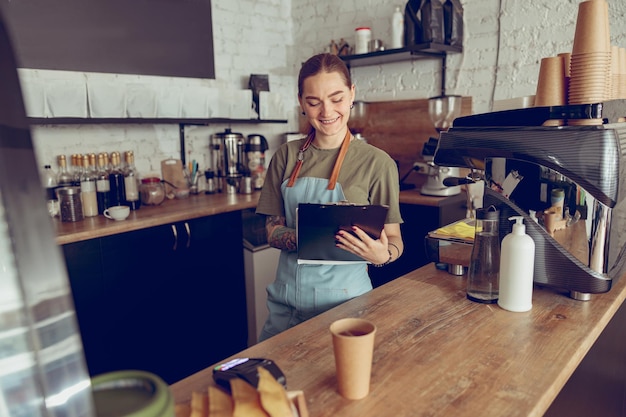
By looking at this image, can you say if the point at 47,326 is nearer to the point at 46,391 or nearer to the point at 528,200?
the point at 46,391

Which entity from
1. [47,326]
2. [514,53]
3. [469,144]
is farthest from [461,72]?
[47,326]

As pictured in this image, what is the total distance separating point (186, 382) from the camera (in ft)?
3.27

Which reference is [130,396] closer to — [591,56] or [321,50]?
[591,56]

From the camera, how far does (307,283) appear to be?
5.31ft

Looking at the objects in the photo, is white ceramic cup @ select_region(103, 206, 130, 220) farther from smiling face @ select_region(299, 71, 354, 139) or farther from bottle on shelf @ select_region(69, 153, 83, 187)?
smiling face @ select_region(299, 71, 354, 139)

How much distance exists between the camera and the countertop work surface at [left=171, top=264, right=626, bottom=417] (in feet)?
2.97

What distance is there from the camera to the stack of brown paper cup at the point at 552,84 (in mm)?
1381

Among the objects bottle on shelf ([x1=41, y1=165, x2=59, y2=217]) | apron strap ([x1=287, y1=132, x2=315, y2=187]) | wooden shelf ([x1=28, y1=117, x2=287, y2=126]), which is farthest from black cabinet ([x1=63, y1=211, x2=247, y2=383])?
apron strap ([x1=287, y1=132, x2=315, y2=187])

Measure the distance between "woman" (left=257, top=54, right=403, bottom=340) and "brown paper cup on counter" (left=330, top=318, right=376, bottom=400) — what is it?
0.61 m

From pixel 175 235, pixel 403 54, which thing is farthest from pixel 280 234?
pixel 403 54

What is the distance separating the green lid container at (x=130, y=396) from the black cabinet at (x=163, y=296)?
78.3 inches

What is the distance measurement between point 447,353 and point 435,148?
2135 millimetres

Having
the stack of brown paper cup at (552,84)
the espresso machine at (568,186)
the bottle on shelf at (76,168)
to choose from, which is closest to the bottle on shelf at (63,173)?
the bottle on shelf at (76,168)

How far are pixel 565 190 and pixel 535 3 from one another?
213 cm
